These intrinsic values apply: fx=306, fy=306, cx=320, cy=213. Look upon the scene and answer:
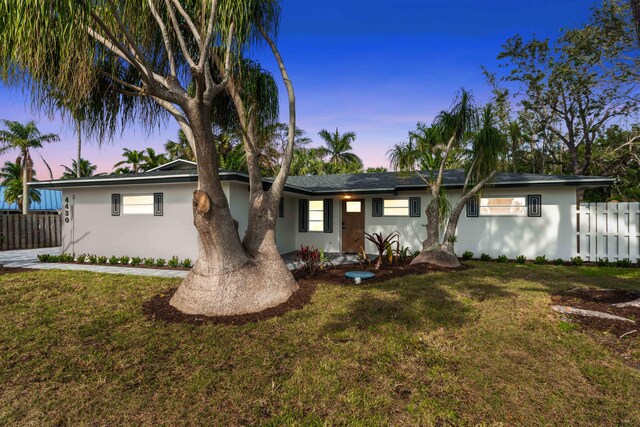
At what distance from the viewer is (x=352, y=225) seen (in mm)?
12609

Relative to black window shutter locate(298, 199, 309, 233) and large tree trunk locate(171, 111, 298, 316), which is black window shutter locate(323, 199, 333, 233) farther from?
large tree trunk locate(171, 111, 298, 316)

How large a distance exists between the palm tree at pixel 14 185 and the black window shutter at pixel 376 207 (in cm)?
3109

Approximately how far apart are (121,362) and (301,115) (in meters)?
5.32

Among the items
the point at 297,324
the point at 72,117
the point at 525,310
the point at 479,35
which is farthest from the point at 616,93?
the point at 72,117

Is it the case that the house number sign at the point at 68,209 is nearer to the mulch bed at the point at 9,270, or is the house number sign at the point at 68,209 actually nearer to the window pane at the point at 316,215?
the mulch bed at the point at 9,270

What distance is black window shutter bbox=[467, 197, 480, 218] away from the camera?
11.2 m

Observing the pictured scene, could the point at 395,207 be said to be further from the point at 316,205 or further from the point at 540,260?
the point at 540,260

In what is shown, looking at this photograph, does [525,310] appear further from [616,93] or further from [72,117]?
[616,93]

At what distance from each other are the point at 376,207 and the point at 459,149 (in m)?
3.88

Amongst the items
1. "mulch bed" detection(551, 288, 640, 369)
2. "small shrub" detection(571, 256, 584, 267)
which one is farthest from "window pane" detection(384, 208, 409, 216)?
"mulch bed" detection(551, 288, 640, 369)

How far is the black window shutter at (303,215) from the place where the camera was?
42.8 ft

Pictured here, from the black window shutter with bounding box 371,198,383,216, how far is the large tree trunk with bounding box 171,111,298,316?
7544 mm

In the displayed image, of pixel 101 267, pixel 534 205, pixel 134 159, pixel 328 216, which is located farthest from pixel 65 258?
pixel 134 159

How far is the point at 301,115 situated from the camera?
6664 mm
